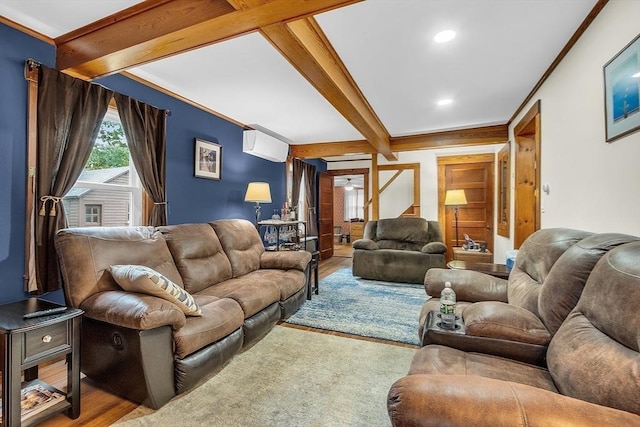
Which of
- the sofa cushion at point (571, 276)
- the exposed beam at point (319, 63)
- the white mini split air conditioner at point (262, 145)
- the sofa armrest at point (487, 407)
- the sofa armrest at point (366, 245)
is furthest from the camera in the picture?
the sofa armrest at point (366, 245)

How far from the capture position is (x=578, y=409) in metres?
0.76

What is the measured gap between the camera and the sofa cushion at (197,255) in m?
2.52

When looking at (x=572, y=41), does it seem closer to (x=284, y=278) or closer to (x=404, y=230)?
(x=284, y=278)

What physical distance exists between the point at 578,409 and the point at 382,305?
2810mm

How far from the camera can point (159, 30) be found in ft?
5.92

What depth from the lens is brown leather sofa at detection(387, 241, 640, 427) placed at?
0.76 metres

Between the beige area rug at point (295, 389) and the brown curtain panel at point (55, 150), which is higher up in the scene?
the brown curtain panel at point (55, 150)

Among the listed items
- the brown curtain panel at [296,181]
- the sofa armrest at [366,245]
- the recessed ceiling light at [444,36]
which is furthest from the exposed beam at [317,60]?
the brown curtain panel at [296,181]

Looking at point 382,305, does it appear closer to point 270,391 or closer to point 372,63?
point 270,391

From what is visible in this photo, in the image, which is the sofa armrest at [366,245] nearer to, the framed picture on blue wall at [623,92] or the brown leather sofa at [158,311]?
the brown leather sofa at [158,311]

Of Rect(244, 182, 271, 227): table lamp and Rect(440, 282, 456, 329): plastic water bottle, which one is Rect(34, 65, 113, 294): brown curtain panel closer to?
Rect(244, 182, 271, 227): table lamp

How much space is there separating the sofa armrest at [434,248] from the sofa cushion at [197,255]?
3.03m

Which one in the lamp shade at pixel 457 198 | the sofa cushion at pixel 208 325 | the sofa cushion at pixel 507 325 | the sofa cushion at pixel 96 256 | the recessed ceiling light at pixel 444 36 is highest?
the recessed ceiling light at pixel 444 36

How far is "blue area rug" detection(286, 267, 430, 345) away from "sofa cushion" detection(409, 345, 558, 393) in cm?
122
